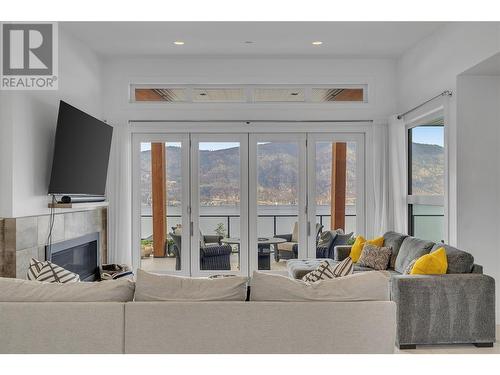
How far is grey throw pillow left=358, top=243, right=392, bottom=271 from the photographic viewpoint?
18.4 ft

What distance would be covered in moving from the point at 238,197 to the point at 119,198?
1628mm

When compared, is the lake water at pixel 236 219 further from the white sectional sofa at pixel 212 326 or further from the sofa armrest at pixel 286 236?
the white sectional sofa at pixel 212 326

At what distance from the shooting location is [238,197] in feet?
23.2

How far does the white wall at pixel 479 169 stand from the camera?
5.02 meters

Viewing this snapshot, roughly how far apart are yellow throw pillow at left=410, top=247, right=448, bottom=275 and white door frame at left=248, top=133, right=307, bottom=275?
9.20 feet

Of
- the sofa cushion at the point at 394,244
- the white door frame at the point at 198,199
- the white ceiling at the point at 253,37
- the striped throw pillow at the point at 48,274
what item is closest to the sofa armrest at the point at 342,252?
the sofa cushion at the point at 394,244

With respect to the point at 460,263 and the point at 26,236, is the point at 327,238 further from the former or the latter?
the point at 26,236

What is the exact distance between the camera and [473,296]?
4199 millimetres

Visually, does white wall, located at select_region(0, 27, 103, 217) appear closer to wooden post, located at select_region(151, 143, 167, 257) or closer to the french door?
wooden post, located at select_region(151, 143, 167, 257)

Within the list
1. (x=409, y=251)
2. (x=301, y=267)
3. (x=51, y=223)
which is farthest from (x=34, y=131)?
(x=409, y=251)

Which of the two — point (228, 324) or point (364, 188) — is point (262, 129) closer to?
point (364, 188)

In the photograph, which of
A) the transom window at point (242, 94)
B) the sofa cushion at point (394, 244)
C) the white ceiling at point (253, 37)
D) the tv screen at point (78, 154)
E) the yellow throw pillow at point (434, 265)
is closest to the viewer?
the yellow throw pillow at point (434, 265)

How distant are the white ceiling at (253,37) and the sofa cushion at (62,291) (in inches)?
135

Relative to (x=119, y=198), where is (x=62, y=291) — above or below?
below
